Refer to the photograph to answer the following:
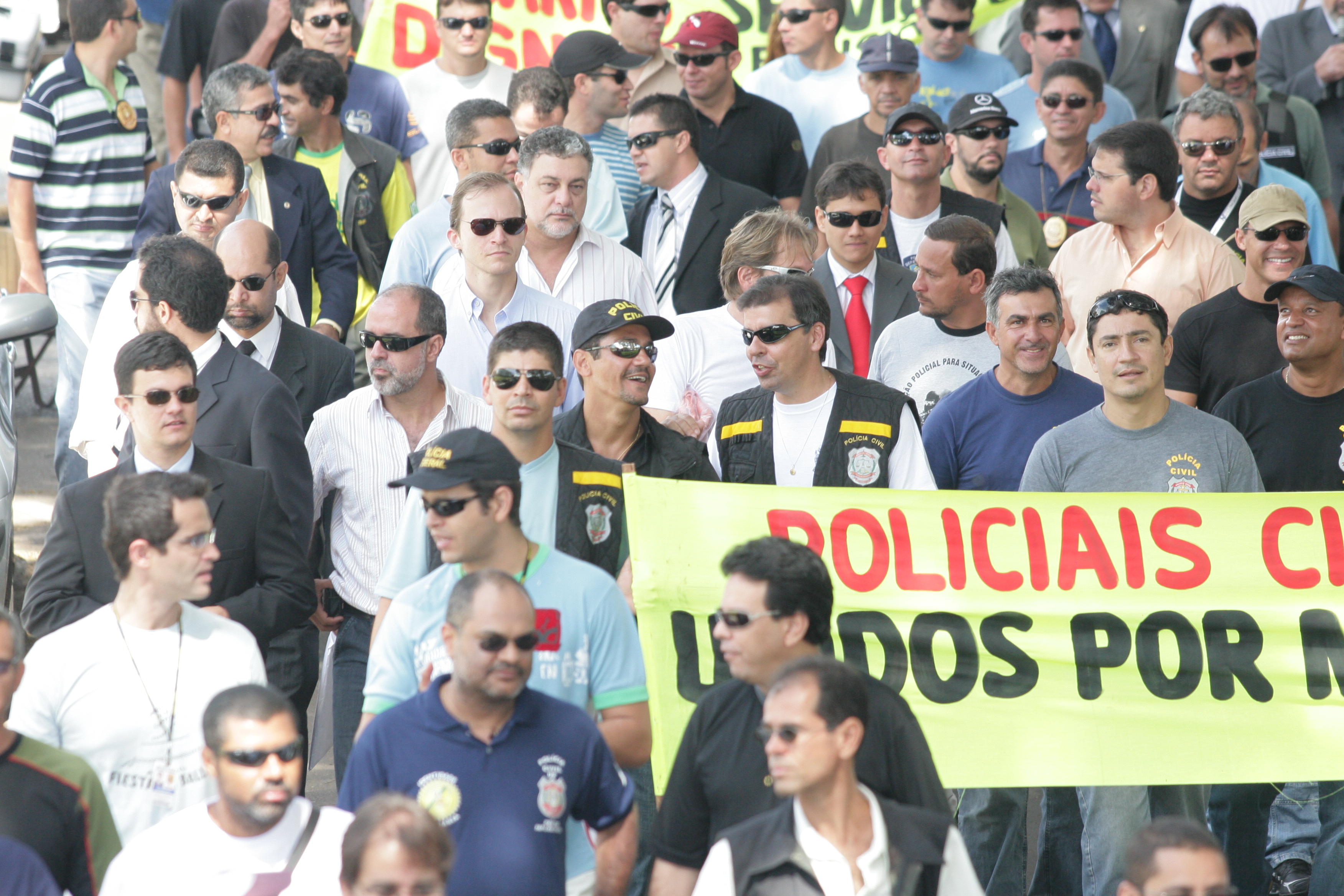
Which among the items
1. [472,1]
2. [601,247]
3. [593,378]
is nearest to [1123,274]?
[601,247]

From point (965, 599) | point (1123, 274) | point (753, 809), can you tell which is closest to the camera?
point (753, 809)

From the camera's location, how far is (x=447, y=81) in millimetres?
Result: 11219

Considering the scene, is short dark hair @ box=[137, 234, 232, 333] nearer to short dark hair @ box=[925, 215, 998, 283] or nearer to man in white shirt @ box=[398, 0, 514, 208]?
short dark hair @ box=[925, 215, 998, 283]

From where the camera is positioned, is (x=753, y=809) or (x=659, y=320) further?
(x=659, y=320)

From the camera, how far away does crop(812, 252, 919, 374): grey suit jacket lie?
8453mm

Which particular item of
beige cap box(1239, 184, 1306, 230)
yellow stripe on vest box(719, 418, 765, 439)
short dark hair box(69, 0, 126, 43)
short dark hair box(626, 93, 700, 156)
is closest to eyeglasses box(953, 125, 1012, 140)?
short dark hair box(626, 93, 700, 156)

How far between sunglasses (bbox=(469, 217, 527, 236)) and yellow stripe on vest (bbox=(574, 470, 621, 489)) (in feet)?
6.45

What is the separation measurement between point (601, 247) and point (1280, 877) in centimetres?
420

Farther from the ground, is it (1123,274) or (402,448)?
(1123,274)

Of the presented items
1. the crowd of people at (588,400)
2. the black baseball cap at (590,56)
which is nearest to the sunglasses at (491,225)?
the crowd of people at (588,400)

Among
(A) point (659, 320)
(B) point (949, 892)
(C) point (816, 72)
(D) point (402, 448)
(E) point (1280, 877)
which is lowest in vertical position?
(E) point (1280, 877)

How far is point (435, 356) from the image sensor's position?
7.19 m

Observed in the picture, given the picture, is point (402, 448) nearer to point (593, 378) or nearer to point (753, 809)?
point (593, 378)

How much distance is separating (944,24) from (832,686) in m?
7.84
